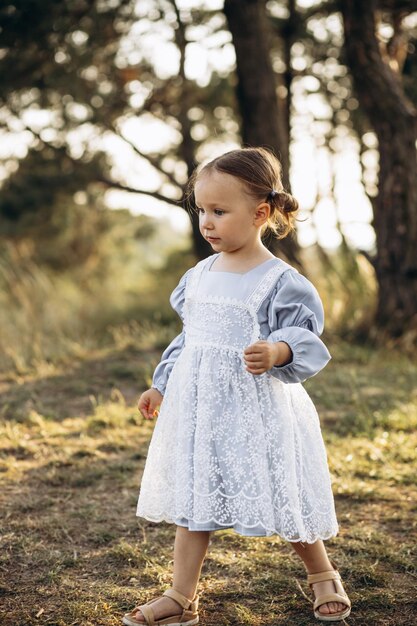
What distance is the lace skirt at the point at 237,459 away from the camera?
2482 mm

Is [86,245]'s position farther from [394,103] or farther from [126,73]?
[394,103]

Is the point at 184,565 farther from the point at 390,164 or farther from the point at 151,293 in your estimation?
the point at 151,293

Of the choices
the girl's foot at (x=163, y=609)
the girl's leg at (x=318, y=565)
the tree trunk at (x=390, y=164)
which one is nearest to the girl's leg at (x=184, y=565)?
the girl's foot at (x=163, y=609)

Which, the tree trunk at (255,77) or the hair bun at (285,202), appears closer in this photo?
the hair bun at (285,202)

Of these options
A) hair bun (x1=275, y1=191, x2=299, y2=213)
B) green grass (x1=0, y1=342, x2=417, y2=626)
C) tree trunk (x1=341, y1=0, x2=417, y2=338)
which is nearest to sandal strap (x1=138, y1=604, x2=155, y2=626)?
green grass (x1=0, y1=342, x2=417, y2=626)

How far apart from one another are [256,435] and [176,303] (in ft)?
2.14

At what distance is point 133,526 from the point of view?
3467 millimetres

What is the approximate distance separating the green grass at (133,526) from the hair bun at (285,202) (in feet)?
4.31

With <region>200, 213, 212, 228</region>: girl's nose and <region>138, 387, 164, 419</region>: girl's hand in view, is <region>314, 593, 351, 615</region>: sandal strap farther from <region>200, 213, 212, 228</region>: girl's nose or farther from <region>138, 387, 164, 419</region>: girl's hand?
<region>200, 213, 212, 228</region>: girl's nose

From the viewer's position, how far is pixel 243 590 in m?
2.84

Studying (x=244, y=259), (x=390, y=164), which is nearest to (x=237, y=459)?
(x=244, y=259)

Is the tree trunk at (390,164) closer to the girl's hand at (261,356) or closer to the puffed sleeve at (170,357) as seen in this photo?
the puffed sleeve at (170,357)

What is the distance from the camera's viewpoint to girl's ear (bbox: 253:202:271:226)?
2.64 metres

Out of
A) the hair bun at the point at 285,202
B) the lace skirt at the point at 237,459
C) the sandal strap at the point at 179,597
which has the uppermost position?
the hair bun at the point at 285,202
